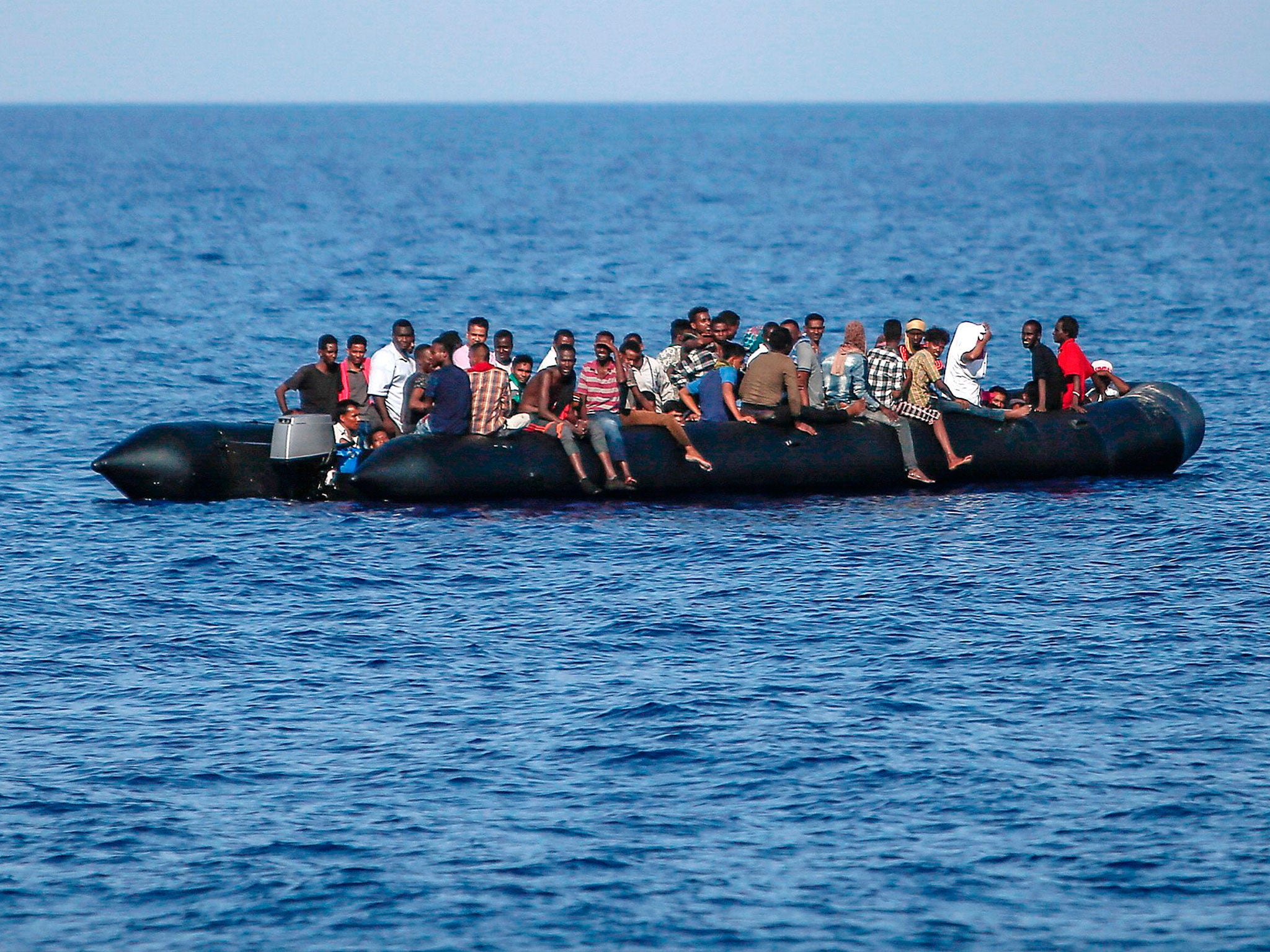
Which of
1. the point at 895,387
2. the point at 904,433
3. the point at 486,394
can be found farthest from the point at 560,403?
the point at 904,433

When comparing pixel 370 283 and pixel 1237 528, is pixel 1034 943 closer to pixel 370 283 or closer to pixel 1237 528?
pixel 1237 528

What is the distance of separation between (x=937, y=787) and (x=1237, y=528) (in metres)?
9.55

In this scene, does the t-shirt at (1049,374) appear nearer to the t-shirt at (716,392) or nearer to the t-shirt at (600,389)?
the t-shirt at (716,392)

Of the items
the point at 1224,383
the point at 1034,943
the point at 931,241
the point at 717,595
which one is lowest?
the point at 1034,943

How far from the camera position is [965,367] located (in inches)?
904

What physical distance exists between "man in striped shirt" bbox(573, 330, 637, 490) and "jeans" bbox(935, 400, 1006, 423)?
14.2 ft

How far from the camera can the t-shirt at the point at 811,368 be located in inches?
872

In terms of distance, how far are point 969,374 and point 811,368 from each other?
2.30 metres

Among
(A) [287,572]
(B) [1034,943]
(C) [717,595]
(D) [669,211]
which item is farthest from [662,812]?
(D) [669,211]

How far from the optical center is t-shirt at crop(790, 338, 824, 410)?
2216cm

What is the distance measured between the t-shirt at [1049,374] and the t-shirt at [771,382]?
3.50m

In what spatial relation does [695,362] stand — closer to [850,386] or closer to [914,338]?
[850,386]

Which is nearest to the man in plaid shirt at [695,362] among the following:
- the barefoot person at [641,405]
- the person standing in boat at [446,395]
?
the barefoot person at [641,405]

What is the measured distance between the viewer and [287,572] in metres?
19.4
